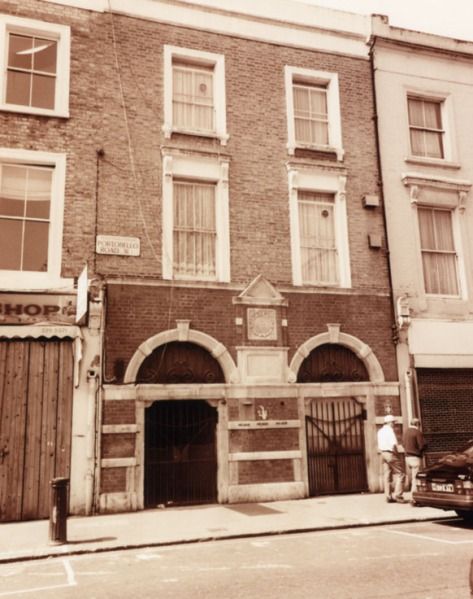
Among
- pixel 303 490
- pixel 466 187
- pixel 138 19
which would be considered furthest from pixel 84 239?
pixel 466 187

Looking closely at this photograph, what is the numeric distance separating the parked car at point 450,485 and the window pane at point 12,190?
9402 millimetres

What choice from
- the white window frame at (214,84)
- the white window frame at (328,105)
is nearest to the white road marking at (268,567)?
the white window frame at (214,84)

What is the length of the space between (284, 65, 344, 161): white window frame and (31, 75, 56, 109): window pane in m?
5.55

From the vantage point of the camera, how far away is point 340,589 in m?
5.79

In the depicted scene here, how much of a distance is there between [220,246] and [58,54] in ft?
18.3

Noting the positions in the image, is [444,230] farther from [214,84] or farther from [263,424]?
[263,424]

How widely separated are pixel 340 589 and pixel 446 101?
45.4ft

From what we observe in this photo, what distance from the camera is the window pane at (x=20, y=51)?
41.5 ft

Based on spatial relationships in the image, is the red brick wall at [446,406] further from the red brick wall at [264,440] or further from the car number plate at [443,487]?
the car number plate at [443,487]

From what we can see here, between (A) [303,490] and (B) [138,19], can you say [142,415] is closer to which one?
(A) [303,490]

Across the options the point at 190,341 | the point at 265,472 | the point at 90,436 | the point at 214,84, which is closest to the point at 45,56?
the point at 214,84

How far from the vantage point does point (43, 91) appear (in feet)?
41.8

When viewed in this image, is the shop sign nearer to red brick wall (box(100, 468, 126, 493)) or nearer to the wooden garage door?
the wooden garage door

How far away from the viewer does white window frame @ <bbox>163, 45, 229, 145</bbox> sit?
13281mm
